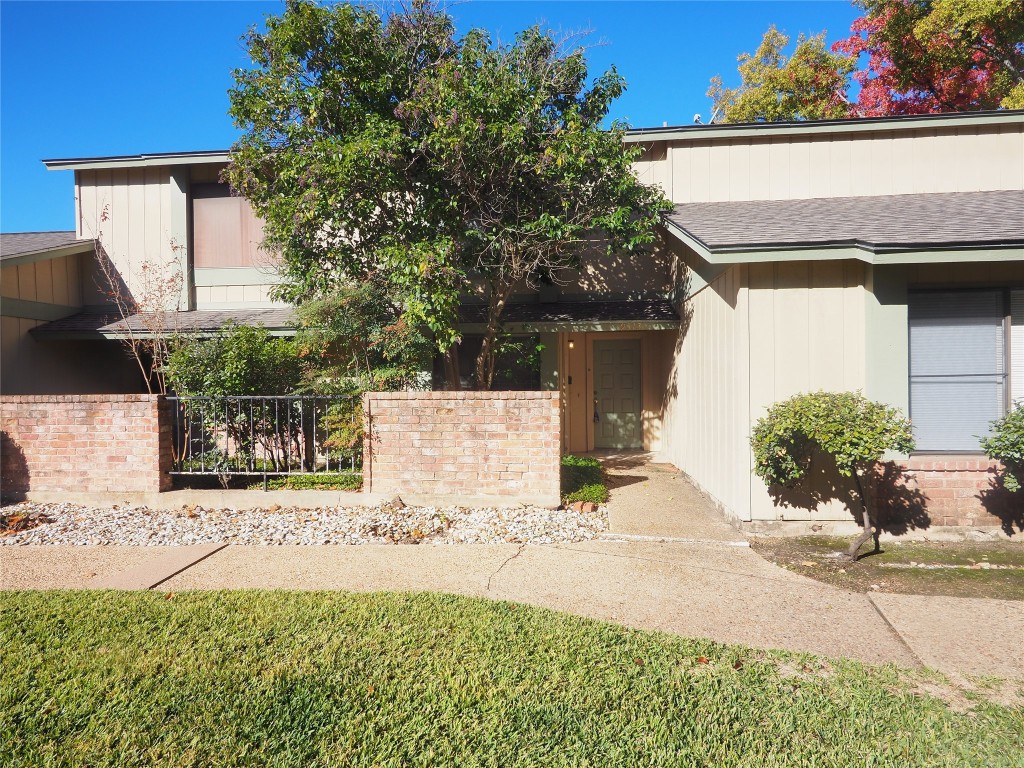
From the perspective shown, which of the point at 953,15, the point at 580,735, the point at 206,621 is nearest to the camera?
the point at 580,735

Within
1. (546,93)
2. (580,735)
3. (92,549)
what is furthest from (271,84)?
(580,735)

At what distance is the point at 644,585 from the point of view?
4.73 m

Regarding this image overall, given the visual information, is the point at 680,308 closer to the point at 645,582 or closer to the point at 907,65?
the point at 645,582

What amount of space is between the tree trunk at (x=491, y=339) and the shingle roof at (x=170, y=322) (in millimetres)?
3272

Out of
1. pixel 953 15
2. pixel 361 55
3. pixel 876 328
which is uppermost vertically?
pixel 953 15

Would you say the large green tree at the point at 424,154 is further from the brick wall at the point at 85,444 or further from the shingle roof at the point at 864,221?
the brick wall at the point at 85,444

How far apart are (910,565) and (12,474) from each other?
1009 cm

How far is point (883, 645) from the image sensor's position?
371 centimetres

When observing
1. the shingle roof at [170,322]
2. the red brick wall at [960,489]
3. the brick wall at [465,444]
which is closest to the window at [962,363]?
the red brick wall at [960,489]

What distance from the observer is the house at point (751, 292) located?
589cm

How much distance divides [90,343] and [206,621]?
9.96m

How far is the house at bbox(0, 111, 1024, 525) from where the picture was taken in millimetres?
5891

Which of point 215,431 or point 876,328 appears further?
point 215,431

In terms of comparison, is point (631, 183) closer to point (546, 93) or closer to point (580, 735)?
point (546, 93)
